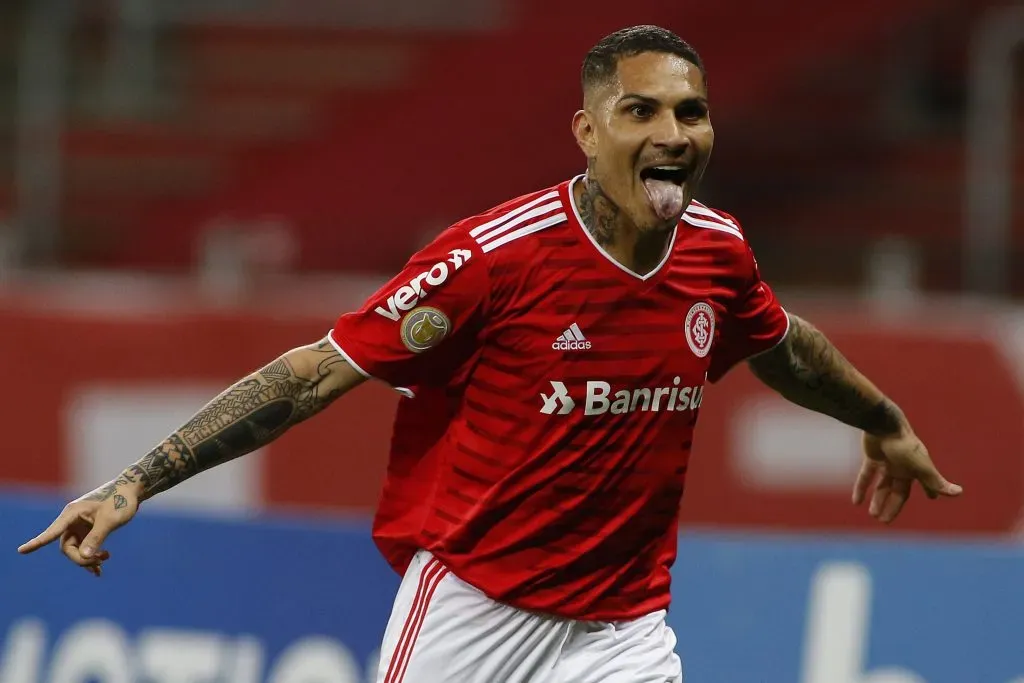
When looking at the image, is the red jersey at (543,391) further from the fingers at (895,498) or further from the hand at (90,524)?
the fingers at (895,498)

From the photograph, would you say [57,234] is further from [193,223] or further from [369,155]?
[369,155]

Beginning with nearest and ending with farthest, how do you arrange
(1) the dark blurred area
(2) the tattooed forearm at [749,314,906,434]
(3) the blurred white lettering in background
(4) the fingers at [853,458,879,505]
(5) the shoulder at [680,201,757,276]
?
(5) the shoulder at [680,201,757,276] → (2) the tattooed forearm at [749,314,906,434] → (4) the fingers at [853,458,879,505] → (3) the blurred white lettering in background → (1) the dark blurred area

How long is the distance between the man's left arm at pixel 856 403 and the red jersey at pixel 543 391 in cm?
46

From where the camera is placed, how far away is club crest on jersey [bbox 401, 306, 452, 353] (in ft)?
12.0

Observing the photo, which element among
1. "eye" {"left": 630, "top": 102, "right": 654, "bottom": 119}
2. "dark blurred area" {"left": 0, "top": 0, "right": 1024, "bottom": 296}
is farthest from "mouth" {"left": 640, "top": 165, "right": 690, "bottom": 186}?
"dark blurred area" {"left": 0, "top": 0, "right": 1024, "bottom": 296}

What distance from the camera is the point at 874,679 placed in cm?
501

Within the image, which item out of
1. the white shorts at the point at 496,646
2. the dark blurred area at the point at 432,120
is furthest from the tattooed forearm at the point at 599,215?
the dark blurred area at the point at 432,120

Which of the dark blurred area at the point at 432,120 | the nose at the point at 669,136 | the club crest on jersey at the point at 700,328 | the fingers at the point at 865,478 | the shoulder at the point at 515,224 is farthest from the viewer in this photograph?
the dark blurred area at the point at 432,120

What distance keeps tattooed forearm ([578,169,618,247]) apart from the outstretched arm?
1.97 feet

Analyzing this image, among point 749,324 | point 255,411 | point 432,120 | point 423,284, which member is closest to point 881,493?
point 749,324

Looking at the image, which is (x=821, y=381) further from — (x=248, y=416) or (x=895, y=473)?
(x=248, y=416)

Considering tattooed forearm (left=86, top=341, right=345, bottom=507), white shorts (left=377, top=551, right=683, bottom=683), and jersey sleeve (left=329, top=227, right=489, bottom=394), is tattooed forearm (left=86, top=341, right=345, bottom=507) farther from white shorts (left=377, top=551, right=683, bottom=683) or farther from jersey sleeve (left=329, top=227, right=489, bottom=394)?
white shorts (left=377, top=551, right=683, bottom=683)

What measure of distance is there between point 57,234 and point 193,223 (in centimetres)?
104

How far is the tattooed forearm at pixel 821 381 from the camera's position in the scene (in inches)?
169
